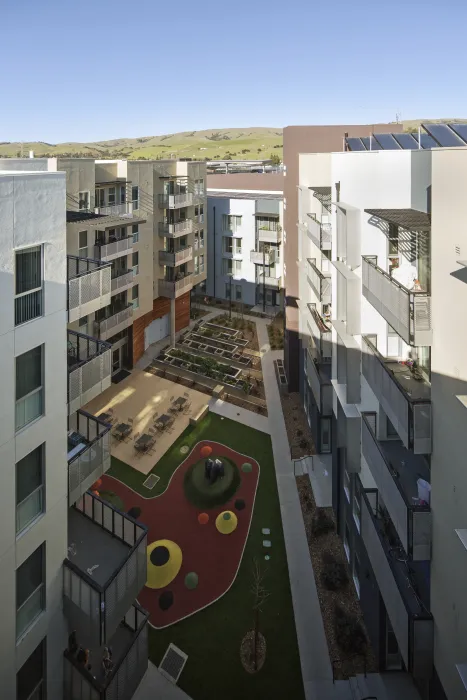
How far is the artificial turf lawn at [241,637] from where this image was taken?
14.5 metres

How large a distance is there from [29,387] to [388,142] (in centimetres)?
1578

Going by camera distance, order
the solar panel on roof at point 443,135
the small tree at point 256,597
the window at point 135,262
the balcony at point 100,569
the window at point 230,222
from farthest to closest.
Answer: the window at point 230,222 → the window at point 135,262 → the small tree at point 256,597 → the solar panel on roof at point 443,135 → the balcony at point 100,569

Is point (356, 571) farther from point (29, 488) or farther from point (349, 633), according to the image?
point (29, 488)

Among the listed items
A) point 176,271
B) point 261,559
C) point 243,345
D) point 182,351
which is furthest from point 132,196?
point 261,559

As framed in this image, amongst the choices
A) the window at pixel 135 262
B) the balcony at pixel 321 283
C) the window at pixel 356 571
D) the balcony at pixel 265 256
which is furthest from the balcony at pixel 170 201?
the window at pixel 356 571

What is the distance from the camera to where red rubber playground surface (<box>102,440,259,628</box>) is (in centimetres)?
1747

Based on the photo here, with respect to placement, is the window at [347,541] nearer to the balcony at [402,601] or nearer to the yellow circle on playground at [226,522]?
the yellow circle on playground at [226,522]

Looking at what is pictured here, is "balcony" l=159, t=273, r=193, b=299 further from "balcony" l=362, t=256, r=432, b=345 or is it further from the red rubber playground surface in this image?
"balcony" l=362, t=256, r=432, b=345

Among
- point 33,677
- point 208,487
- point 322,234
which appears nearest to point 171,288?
point 322,234

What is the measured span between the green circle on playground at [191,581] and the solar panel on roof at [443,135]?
53.4 feet

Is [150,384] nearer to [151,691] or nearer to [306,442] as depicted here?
[306,442]

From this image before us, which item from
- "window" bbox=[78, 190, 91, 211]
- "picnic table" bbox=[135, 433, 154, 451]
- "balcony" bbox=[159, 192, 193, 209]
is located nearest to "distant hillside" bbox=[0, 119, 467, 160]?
"balcony" bbox=[159, 192, 193, 209]

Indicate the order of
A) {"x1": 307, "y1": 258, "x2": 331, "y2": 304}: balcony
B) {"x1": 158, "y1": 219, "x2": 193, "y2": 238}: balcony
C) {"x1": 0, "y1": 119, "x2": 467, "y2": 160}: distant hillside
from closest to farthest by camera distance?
{"x1": 307, "y1": 258, "x2": 331, "y2": 304}: balcony < {"x1": 158, "y1": 219, "x2": 193, "y2": 238}: balcony < {"x1": 0, "y1": 119, "x2": 467, "y2": 160}: distant hillside

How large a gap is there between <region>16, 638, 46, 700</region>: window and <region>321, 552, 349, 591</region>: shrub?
10.2 m
